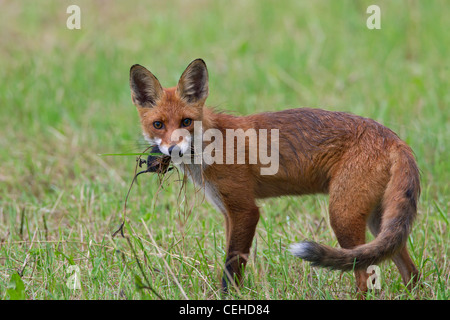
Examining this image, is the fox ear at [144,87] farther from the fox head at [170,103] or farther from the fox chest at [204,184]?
the fox chest at [204,184]

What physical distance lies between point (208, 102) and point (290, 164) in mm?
3989

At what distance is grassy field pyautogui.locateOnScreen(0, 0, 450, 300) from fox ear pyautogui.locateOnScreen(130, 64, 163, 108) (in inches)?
32.9

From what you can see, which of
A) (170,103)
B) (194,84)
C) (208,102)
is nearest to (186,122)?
(170,103)

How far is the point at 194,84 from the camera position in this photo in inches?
206

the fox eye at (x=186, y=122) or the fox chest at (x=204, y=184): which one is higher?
the fox eye at (x=186, y=122)

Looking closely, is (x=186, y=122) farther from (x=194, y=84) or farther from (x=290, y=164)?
(x=290, y=164)

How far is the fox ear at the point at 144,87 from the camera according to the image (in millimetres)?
5141

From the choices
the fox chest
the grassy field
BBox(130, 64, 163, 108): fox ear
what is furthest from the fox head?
the grassy field

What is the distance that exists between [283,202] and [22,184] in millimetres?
3059

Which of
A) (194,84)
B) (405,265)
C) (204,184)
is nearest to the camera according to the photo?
(405,265)

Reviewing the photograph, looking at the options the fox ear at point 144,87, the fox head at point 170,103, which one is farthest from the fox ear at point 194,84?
the fox ear at point 144,87

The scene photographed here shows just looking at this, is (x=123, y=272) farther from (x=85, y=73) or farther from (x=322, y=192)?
(x=85, y=73)

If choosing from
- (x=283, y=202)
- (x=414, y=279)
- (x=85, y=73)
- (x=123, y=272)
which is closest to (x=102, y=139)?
(x=85, y=73)

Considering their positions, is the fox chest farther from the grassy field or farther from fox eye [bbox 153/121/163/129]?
fox eye [bbox 153/121/163/129]
